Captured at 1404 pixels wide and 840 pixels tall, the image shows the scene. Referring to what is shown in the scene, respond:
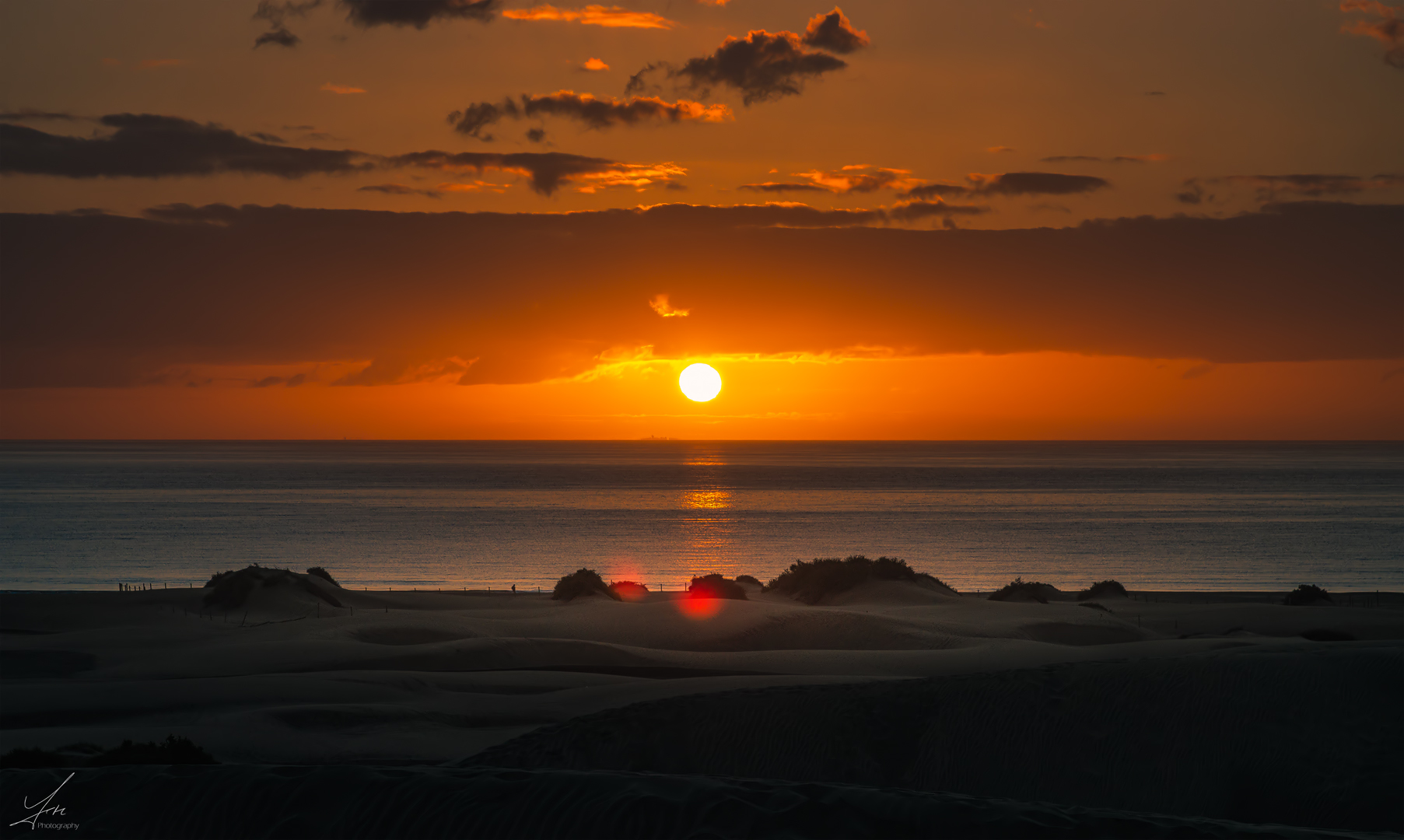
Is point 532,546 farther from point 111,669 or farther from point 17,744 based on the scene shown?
point 17,744

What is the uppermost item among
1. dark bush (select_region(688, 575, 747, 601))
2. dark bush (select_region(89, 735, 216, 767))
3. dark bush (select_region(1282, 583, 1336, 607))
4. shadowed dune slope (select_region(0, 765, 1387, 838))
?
shadowed dune slope (select_region(0, 765, 1387, 838))

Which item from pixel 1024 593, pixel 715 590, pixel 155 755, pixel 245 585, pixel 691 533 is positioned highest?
pixel 691 533

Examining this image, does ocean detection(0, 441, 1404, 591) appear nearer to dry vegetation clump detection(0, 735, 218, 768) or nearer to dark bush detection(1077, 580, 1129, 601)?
dark bush detection(1077, 580, 1129, 601)

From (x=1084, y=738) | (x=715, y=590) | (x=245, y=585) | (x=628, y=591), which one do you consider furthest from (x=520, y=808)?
(x=628, y=591)

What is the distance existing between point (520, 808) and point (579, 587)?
3233cm

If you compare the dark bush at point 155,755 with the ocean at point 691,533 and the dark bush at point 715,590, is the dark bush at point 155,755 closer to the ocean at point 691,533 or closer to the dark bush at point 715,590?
the dark bush at point 715,590

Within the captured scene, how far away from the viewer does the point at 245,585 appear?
1363 inches

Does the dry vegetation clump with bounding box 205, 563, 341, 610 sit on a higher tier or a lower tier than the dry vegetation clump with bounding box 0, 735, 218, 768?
higher

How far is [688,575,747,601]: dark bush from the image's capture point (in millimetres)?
38500

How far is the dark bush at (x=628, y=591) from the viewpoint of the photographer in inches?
1582

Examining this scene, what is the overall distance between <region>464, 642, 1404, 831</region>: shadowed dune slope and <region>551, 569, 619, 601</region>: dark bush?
89.0ft

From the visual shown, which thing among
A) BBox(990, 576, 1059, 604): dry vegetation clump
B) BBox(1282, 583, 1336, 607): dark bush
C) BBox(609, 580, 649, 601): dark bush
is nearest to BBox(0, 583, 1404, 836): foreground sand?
BBox(1282, 583, 1336, 607): dark bush

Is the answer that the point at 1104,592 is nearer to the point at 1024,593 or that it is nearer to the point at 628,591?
the point at 1024,593

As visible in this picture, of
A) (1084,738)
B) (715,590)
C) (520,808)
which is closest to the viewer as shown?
(520,808)
